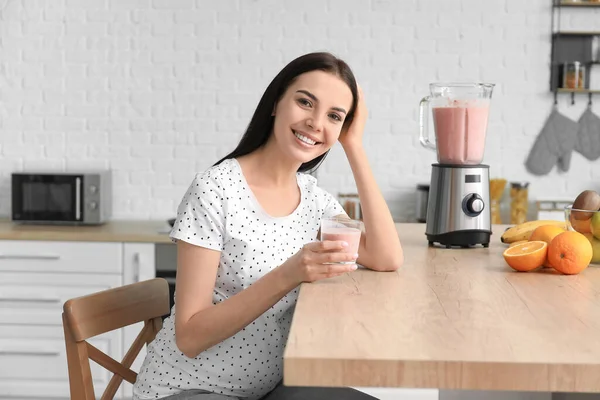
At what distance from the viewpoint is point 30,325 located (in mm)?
3986

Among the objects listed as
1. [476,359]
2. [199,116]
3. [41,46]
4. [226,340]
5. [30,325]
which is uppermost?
[41,46]

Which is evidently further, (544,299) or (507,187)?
→ (507,187)

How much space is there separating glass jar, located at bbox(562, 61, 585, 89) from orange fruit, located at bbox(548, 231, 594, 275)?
110 inches

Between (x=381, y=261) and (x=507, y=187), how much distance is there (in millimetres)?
2815

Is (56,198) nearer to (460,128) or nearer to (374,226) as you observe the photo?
(460,128)

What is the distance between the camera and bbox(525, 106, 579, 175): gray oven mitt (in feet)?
14.7

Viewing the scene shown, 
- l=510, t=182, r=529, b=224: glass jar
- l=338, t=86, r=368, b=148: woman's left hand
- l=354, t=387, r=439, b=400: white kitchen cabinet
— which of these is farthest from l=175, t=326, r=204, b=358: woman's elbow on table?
l=510, t=182, r=529, b=224: glass jar

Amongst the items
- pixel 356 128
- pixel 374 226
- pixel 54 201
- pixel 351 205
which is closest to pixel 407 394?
pixel 351 205

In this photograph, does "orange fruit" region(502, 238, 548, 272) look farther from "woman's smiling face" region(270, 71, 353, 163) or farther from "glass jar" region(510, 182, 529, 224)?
"glass jar" region(510, 182, 529, 224)

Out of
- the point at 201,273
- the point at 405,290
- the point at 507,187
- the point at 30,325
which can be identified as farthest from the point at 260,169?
the point at 507,187

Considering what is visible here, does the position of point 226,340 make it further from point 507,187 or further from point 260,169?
point 507,187

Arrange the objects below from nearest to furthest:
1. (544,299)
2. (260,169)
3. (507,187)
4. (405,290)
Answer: (544,299), (405,290), (260,169), (507,187)

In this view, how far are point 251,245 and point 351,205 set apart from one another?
2.55m

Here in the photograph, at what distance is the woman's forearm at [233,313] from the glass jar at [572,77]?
3198 mm
